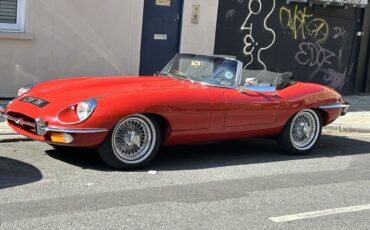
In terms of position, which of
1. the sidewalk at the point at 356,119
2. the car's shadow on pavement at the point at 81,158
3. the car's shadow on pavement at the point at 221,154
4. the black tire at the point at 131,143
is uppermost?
the black tire at the point at 131,143

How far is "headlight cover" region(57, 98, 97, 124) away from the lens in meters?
5.87

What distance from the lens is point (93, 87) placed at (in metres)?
6.52

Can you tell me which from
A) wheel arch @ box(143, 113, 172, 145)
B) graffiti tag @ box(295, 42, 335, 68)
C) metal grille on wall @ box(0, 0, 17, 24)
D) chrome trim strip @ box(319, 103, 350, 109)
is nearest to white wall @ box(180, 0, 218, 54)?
graffiti tag @ box(295, 42, 335, 68)

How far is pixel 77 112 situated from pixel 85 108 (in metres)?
0.10

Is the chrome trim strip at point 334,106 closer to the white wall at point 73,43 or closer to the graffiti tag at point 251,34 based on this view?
the white wall at point 73,43

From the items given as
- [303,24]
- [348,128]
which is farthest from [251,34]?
[348,128]

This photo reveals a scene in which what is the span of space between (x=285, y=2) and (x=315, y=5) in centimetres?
91

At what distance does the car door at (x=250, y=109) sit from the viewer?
272 inches

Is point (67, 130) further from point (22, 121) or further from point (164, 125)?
point (164, 125)

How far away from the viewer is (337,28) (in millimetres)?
13828

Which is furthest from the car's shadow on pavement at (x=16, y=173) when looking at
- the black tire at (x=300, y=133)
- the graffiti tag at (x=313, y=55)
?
the graffiti tag at (x=313, y=55)

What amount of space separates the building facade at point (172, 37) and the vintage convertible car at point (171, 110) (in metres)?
3.05

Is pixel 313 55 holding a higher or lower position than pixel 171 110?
higher

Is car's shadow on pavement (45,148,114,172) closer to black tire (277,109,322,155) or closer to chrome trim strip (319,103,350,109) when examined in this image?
black tire (277,109,322,155)
